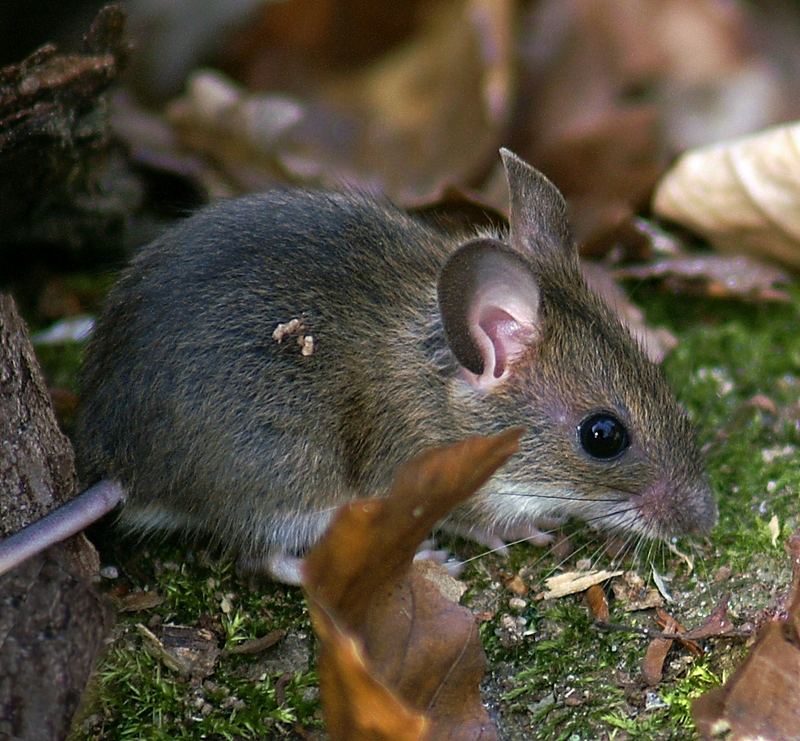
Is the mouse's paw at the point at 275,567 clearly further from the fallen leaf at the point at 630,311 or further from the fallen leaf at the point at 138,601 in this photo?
the fallen leaf at the point at 630,311

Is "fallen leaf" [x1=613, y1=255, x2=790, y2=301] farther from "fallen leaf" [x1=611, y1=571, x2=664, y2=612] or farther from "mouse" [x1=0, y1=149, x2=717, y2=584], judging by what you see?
Answer: "fallen leaf" [x1=611, y1=571, x2=664, y2=612]

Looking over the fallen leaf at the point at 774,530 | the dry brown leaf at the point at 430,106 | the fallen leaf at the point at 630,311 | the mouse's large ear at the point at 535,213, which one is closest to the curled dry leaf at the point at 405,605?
the fallen leaf at the point at 774,530

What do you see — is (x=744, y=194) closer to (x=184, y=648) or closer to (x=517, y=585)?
(x=517, y=585)

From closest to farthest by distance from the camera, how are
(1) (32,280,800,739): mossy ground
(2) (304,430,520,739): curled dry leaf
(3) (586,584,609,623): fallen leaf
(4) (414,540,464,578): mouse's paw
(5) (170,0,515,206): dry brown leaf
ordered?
(2) (304,430,520,739): curled dry leaf, (1) (32,280,800,739): mossy ground, (3) (586,584,609,623): fallen leaf, (4) (414,540,464,578): mouse's paw, (5) (170,0,515,206): dry brown leaf

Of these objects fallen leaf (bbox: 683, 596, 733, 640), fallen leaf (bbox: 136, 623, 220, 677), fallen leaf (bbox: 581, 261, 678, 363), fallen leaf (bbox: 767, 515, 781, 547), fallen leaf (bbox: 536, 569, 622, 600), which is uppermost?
fallen leaf (bbox: 581, 261, 678, 363)

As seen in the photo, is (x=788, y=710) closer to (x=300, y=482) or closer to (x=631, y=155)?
(x=300, y=482)

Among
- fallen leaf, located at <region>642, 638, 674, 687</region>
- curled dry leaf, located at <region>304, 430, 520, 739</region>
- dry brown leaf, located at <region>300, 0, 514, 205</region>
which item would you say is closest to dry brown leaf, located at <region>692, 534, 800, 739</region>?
fallen leaf, located at <region>642, 638, 674, 687</region>

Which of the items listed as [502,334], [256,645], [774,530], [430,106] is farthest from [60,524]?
[430,106]

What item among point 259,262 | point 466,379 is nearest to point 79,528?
point 259,262
